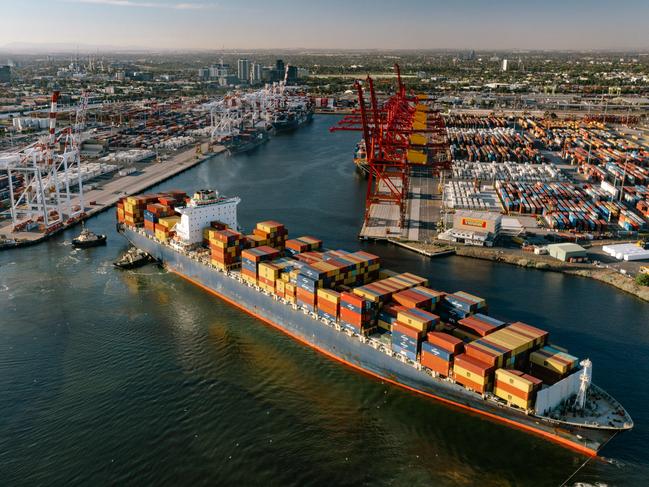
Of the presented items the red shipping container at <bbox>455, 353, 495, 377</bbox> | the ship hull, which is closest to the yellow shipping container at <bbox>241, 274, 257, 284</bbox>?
the ship hull

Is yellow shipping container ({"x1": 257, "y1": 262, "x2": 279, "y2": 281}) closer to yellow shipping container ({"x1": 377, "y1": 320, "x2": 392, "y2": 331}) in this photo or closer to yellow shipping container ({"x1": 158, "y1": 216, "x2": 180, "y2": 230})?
yellow shipping container ({"x1": 377, "y1": 320, "x2": 392, "y2": 331})

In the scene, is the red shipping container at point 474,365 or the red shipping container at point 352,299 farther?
the red shipping container at point 352,299

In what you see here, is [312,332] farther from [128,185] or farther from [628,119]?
[628,119]

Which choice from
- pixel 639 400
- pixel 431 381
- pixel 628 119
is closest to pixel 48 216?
pixel 431 381

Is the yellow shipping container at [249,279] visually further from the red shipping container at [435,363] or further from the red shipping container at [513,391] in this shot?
the red shipping container at [513,391]

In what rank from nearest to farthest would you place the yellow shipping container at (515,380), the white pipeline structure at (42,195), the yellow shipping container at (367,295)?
the yellow shipping container at (515,380) → the yellow shipping container at (367,295) → the white pipeline structure at (42,195)

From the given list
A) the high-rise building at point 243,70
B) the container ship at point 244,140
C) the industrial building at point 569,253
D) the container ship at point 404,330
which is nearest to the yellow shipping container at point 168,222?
the container ship at point 404,330
